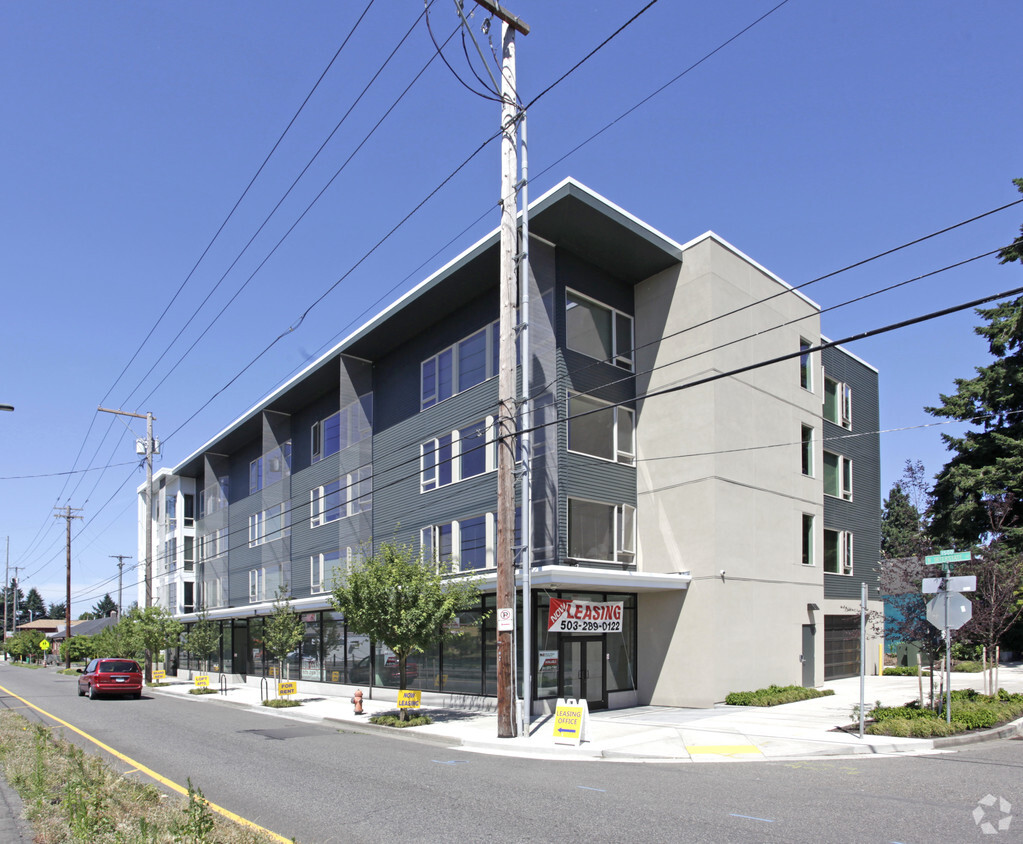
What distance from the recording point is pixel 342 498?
3422cm

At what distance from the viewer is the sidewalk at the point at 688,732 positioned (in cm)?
1505

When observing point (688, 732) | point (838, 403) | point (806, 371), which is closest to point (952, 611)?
point (688, 732)

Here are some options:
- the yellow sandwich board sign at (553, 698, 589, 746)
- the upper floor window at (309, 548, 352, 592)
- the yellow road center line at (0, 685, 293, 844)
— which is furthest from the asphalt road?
the upper floor window at (309, 548, 352, 592)

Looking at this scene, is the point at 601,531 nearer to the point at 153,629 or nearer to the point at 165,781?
the point at 165,781

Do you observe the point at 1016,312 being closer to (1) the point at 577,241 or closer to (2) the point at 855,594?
(2) the point at 855,594

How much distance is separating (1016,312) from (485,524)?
989 inches

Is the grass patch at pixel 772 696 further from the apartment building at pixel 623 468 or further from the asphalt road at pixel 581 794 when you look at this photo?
the asphalt road at pixel 581 794

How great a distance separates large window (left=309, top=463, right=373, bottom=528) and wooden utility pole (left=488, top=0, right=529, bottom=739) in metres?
15.1

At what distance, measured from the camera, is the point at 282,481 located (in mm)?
40781

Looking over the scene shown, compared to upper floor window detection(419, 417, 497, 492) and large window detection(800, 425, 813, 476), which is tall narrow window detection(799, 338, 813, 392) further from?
upper floor window detection(419, 417, 497, 492)

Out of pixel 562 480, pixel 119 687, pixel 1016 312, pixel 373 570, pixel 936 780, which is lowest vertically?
pixel 119 687

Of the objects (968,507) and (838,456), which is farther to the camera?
(968,507)

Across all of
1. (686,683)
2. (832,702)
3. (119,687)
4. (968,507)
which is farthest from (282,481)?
(968,507)

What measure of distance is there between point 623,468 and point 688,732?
9133mm
